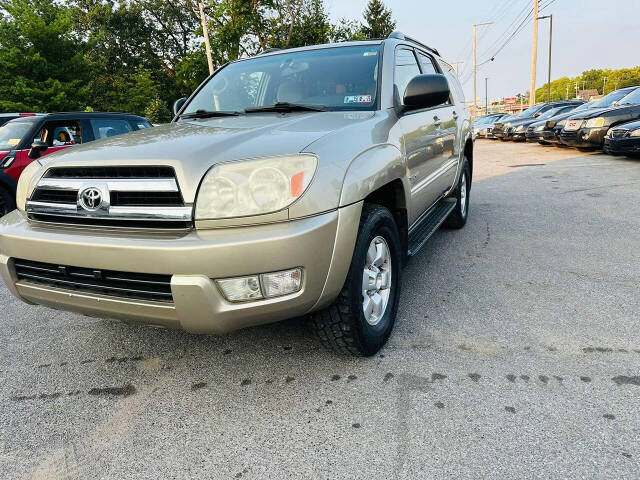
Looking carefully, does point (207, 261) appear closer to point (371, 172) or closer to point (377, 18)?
point (371, 172)

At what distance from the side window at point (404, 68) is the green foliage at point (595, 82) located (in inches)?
4502

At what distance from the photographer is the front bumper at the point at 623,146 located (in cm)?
943

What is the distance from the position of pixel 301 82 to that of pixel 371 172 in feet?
4.00

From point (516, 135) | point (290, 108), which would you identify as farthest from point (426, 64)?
point (516, 135)

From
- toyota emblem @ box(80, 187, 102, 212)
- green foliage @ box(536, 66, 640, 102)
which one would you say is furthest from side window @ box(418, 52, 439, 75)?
green foliage @ box(536, 66, 640, 102)

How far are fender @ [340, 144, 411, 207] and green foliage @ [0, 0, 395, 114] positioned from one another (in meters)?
22.8

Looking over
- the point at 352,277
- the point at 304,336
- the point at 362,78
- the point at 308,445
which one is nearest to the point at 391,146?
the point at 362,78

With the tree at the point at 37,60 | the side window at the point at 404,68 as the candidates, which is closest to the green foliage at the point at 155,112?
the tree at the point at 37,60

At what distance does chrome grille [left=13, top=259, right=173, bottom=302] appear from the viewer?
1986 mm

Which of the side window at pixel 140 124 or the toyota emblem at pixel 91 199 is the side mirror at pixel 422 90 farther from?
the side window at pixel 140 124

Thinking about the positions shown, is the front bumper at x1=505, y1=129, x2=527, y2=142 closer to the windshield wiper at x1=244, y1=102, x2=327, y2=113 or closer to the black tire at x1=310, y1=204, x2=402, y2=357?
the windshield wiper at x1=244, y1=102, x2=327, y2=113

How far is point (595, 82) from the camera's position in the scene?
127125mm

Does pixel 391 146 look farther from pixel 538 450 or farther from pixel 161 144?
pixel 538 450

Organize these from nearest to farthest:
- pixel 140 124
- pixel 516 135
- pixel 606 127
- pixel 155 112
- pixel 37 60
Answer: pixel 140 124 → pixel 606 127 → pixel 516 135 → pixel 37 60 → pixel 155 112
